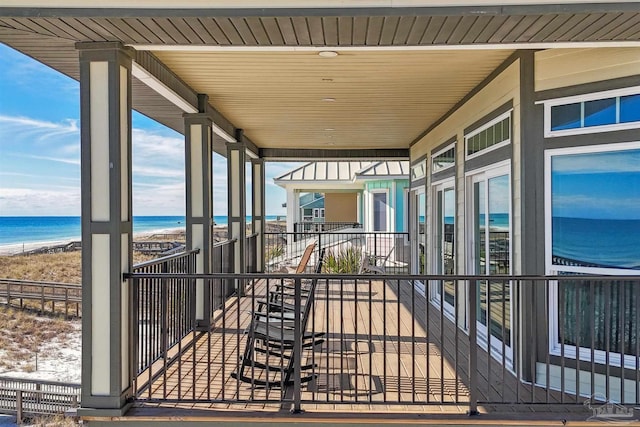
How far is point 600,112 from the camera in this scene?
3379mm

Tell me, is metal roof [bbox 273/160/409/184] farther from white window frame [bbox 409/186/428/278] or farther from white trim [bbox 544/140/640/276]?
white trim [bbox 544/140/640/276]

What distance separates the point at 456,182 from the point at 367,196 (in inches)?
419

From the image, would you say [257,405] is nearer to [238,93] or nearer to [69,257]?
[238,93]

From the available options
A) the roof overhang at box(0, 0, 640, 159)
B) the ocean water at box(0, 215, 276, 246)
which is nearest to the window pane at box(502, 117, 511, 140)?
the roof overhang at box(0, 0, 640, 159)

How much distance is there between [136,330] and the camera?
3309 mm

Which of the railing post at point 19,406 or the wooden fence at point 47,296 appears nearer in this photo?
the railing post at point 19,406

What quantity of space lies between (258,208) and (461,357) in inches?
229

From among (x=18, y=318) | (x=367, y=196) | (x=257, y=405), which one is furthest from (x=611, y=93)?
(x=18, y=318)

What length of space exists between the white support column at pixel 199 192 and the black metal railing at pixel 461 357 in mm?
1051

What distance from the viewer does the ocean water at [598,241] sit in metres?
3.30

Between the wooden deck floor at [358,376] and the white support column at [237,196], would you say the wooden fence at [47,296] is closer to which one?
the white support column at [237,196]

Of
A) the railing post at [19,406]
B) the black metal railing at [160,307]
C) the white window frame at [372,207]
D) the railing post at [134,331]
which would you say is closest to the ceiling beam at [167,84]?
the black metal railing at [160,307]

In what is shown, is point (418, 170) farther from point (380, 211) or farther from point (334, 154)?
point (380, 211)

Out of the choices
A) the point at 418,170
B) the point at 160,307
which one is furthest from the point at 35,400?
the point at 418,170
